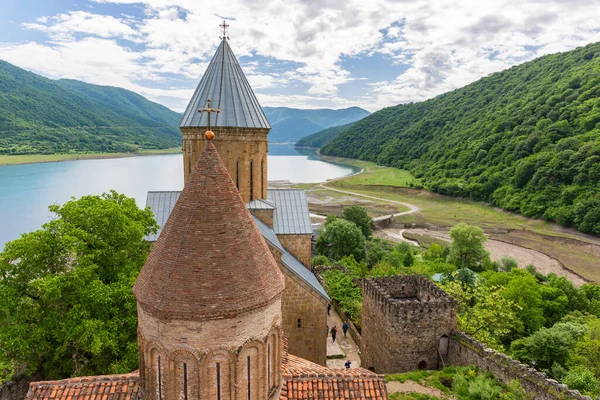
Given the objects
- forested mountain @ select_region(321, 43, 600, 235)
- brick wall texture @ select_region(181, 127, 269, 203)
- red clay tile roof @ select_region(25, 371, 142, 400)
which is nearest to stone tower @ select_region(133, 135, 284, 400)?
red clay tile roof @ select_region(25, 371, 142, 400)

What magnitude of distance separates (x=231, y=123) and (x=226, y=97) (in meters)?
1.16

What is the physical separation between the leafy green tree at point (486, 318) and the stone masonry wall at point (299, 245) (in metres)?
6.02

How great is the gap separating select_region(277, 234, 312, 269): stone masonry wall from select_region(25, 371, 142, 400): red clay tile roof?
8.86 m

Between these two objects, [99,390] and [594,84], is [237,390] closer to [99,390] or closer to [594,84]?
[99,390]

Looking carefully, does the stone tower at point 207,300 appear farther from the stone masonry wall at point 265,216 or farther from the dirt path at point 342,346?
the dirt path at point 342,346

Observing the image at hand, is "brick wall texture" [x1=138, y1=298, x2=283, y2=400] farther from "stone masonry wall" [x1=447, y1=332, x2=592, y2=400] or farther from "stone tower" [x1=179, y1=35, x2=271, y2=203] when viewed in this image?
"stone tower" [x1=179, y1=35, x2=271, y2=203]

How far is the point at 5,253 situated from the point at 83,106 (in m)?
141

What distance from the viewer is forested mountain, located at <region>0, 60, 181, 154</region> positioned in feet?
284

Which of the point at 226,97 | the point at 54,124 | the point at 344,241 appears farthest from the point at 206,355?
the point at 54,124

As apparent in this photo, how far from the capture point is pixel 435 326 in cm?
1289

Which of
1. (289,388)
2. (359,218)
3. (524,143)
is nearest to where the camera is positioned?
(289,388)

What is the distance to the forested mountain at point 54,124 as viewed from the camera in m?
86.7

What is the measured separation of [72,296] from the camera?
31.6 feet

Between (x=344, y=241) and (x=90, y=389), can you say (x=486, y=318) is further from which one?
(x=90, y=389)
